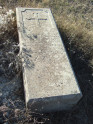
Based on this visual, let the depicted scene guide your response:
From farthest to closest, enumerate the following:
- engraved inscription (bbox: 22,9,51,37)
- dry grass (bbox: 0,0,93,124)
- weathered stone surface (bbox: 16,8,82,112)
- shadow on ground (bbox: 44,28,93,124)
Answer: engraved inscription (bbox: 22,9,51,37)
dry grass (bbox: 0,0,93,124)
shadow on ground (bbox: 44,28,93,124)
weathered stone surface (bbox: 16,8,82,112)

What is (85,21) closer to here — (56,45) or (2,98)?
(56,45)

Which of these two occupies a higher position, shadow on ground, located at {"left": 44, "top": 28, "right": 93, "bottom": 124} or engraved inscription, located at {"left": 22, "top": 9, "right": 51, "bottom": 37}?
engraved inscription, located at {"left": 22, "top": 9, "right": 51, "bottom": 37}

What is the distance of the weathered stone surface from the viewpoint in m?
2.09

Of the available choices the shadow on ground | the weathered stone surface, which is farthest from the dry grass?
the weathered stone surface

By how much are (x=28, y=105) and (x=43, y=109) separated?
31cm

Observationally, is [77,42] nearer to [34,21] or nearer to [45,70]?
[34,21]

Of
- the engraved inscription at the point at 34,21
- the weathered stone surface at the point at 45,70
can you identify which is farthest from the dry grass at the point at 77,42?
the engraved inscription at the point at 34,21

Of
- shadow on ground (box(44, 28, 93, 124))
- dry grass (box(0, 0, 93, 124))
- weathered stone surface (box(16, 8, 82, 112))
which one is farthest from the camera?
dry grass (box(0, 0, 93, 124))

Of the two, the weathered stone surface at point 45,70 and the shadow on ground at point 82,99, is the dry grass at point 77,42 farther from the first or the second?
the weathered stone surface at point 45,70

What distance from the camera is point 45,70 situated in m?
2.35

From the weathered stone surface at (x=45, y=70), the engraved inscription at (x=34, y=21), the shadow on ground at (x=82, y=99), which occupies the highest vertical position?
the engraved inscription at (x=34, y=21)

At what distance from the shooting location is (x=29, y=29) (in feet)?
9.87

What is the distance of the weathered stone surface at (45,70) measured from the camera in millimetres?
2092

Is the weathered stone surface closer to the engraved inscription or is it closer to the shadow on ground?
the engraved inscription
